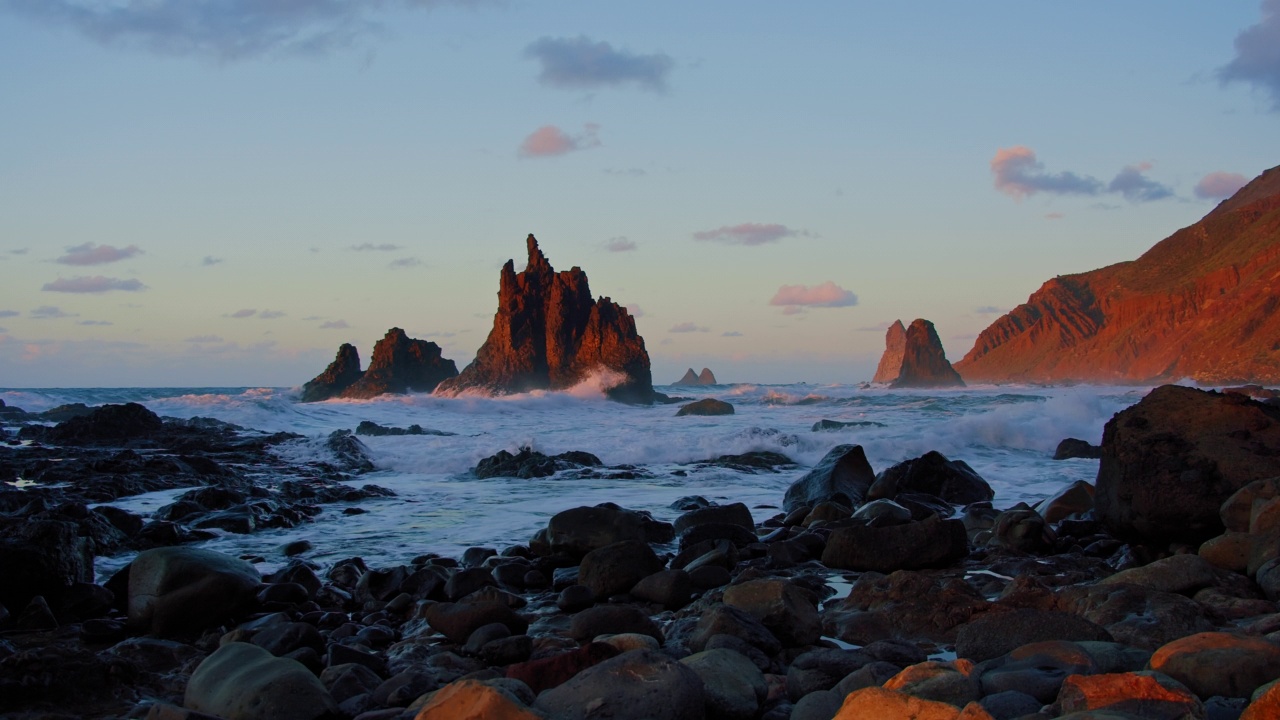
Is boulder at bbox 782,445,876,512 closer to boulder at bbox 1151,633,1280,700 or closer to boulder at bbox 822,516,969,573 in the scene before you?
boulder at bbox 822,516,969,573

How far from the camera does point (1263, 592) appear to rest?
5711 millimetres

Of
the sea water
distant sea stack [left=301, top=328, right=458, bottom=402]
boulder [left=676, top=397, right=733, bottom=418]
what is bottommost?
the sea water

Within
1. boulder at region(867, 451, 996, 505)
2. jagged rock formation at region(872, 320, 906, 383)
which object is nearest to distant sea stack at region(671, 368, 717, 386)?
jagged rock formation at region(872, 320, 906, 383)

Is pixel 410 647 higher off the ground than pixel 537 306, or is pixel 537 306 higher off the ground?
pixel 537 306

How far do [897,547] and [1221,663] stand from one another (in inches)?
149

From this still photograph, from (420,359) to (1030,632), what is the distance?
6220 cm

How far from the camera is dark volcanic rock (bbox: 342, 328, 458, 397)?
6006 centimetres

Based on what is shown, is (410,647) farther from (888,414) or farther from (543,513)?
(888,414)

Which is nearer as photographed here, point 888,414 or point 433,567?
point 433,567

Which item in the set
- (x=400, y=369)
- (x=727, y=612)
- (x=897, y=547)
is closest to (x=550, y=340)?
(x=400, y=369)

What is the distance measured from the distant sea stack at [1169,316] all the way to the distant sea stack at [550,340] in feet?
141

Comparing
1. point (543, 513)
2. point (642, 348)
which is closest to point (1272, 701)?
point (543, 513)

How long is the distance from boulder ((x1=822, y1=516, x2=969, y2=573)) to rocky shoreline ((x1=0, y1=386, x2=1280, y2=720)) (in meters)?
0.02

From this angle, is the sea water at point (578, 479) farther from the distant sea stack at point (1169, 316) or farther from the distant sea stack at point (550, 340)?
the distant sea stack at point (1169, 316)
